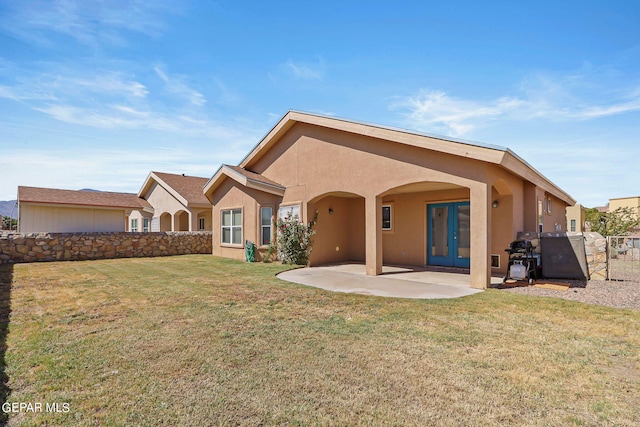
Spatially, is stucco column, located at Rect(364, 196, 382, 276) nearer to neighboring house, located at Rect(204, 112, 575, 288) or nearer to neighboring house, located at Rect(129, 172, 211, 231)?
neighboring house, located at Rect(204, 112, 575, 288)

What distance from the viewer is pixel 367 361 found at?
4.00 meters

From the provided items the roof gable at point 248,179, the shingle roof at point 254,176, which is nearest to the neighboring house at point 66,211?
the roof gable at point 248,179

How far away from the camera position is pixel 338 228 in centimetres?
1434

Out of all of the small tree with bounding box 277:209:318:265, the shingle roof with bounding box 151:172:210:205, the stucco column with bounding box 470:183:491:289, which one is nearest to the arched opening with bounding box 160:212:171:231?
the shingle roof with bounding box 151:172:210:205

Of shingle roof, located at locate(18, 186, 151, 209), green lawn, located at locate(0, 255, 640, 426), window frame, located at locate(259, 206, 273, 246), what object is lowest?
green lawn, located at locate(0, 255, 640, 426)

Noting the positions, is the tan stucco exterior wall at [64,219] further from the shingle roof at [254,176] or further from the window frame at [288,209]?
the window frame at [288,209]

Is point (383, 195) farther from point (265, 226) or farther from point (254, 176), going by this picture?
point (254, 176)

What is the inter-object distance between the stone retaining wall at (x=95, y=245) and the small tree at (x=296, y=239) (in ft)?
27.4

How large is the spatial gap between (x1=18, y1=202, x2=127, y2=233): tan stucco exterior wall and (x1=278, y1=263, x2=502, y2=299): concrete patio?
53.0 ft

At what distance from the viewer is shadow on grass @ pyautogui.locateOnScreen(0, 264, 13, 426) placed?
3134 millimetres

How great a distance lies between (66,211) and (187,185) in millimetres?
7078

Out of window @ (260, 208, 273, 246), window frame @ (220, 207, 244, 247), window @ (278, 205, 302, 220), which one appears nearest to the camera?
window @ (278, 205, 302, 220)

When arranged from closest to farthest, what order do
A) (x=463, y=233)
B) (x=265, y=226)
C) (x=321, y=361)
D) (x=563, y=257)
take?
(x=321, y=361), (x=563, y=257), (x=463, y=233), (x=265, y=226)

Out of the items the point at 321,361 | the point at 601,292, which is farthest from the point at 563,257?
the point at 321,361
